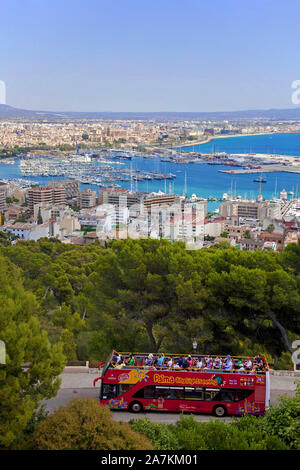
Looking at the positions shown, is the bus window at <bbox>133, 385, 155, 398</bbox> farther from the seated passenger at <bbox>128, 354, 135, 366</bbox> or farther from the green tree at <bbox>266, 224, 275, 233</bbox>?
the green tree at <bbox>266, 224, 275, 233</bbox>

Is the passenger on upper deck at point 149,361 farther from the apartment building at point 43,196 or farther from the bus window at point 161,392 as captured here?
the apartment building at point 43,196

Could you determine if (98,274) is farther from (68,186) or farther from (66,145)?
(66,145)

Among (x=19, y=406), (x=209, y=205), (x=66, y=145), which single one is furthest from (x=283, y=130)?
(x=19, y=406)

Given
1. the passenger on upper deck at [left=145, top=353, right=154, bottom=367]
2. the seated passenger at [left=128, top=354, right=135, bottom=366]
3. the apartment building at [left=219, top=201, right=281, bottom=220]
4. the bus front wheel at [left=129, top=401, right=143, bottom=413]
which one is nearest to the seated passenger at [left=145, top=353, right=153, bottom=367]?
the passenger on upper deck at [left=145, top=353, right=154, bottom=367]

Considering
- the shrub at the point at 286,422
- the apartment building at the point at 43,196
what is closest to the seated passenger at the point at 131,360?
the shrub at the point at 286,422

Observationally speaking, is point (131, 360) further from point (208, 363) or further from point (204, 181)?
point (204, 181)
